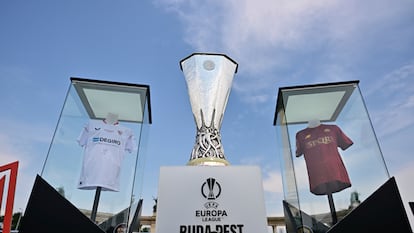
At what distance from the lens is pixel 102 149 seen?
332 centimetres

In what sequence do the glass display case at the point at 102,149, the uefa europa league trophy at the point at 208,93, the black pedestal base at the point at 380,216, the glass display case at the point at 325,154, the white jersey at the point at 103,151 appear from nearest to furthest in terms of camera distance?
the black pedestal base at the point at 380,216 < the glass display case at the point at 102,149 < the glass display case at the point at 325,154 < the white jersey at the point at 103,151 < the uefa europa league trophy at the point at 208,93

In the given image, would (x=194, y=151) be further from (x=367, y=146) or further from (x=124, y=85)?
(x=367, y=146)

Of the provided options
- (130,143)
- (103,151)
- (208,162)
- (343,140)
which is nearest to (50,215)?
(103,151)

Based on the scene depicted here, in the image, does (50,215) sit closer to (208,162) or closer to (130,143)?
(130,143)

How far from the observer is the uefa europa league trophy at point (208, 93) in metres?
3.56

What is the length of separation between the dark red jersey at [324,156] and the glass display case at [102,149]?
7.26 ft

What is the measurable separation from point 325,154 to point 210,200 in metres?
1.72

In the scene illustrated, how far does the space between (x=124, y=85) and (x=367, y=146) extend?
305cm

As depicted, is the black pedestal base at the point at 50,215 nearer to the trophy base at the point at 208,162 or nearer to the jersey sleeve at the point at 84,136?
the jersey sleeve at the point at 84,136

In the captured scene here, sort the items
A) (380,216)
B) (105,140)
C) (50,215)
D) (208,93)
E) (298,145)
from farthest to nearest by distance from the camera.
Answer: (208,93) → (298,145) → (105,140) → (380,216) → (50,215)

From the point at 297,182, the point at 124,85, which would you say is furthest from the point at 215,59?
the point at 297,182

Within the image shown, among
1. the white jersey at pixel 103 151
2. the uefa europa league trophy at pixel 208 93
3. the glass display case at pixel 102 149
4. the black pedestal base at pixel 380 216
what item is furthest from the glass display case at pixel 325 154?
the white jersey at pixel 103 151

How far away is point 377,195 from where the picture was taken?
2.52m

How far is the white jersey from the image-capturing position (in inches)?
124
